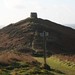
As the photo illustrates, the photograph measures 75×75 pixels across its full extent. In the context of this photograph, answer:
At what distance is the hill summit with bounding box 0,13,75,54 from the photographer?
198 feet

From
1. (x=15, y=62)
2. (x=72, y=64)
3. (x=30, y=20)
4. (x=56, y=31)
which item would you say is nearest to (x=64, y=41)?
(x=56, y=31)

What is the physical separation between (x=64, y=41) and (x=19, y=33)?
435 inches

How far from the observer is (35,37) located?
212ft

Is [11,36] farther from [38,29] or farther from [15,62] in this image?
[15,62]

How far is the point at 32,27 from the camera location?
7069 cm

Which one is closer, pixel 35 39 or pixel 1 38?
pixel 35 39

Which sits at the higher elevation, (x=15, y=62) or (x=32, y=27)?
(x=32, y=27)

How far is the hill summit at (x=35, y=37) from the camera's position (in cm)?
6028

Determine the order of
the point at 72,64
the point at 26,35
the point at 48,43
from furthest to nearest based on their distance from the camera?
the point at 26,35 < the point at 48,43 < the point at 72,64

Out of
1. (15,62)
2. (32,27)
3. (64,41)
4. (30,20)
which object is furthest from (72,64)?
(30,20)

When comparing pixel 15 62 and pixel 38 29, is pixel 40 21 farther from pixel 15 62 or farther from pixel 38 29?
pixel 15 62

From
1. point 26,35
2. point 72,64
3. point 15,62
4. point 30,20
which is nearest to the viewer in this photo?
point 15,62

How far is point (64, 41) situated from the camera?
219ft

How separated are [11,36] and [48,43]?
36.2 feet
